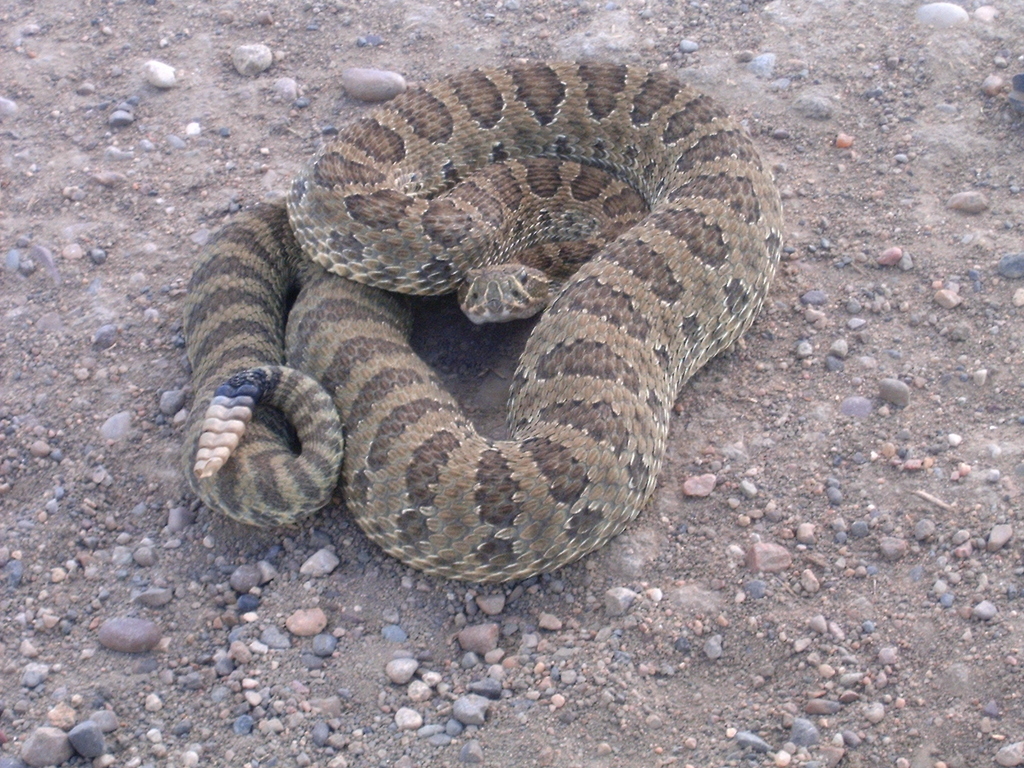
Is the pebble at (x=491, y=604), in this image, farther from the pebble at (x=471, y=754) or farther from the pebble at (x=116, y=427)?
the pebble at (x=116, y=427)

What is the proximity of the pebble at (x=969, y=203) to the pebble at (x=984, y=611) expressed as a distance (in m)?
2.83

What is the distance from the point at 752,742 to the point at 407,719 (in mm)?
1356

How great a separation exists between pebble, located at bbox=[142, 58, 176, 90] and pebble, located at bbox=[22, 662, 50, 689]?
4593 millimetres

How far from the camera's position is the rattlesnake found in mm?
4543

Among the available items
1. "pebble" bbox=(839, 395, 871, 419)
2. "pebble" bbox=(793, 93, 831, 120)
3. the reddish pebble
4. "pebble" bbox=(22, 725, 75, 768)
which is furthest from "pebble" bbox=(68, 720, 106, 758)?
"pebble" bbox=(793, 93, 831, 120)

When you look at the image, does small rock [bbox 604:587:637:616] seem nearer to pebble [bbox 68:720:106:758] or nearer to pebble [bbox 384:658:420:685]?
pebble [bbox 384:658:420:685]

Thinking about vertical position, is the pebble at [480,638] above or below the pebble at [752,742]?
below

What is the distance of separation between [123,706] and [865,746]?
2940mm

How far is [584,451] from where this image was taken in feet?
15.0

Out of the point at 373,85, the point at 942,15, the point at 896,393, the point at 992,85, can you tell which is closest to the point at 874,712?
the point at 896,393

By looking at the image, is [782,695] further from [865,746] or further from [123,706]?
[123,706]

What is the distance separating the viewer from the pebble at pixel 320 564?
4688 mm

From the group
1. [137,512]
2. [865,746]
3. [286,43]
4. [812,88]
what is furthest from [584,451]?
[286,43]

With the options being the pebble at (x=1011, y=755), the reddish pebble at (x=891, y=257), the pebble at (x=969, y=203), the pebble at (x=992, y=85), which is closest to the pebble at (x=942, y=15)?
the pebble at (x=992, y=85)
